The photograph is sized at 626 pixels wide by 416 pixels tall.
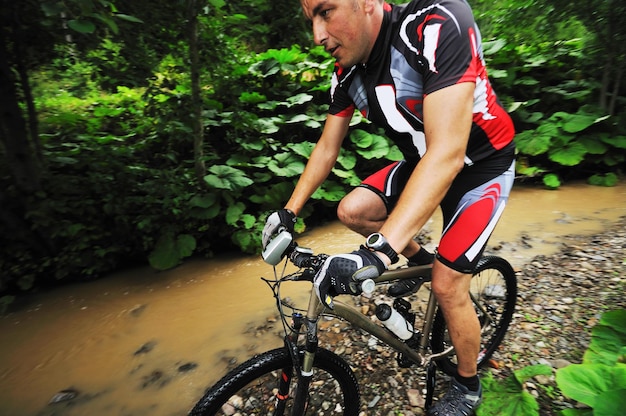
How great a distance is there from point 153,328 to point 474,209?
3173mm

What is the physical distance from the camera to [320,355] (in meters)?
1.62

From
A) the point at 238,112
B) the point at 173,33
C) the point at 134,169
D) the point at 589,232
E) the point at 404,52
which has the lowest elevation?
the point at 589,232

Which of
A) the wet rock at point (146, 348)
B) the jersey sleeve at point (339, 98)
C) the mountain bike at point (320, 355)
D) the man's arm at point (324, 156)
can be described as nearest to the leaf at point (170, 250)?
the wet rock at point (146, 348)

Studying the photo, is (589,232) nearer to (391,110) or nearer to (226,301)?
(391,110)

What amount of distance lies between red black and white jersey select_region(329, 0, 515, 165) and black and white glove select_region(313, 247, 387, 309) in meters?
0.75

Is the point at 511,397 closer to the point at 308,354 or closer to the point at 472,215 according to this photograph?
the point at 472,215

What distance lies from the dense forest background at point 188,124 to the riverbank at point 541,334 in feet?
7.84

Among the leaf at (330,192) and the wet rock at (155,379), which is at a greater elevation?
the leaf at (330,192)

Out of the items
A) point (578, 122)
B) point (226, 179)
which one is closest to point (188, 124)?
point (226, 179)

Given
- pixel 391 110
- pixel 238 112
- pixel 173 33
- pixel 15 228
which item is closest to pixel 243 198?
pixel 238 112

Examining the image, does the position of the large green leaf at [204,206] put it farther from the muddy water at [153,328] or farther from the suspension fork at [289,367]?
the suspension fork at [289,367]

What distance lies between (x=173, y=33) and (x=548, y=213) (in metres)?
5.72

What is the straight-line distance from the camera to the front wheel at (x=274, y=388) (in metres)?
1.45

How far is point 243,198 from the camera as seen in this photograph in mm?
4816
